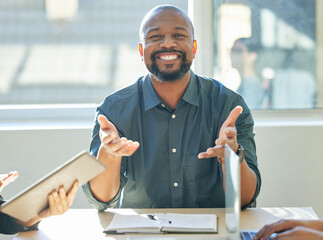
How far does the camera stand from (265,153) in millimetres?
2852

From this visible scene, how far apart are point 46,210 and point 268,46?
185 centimetres

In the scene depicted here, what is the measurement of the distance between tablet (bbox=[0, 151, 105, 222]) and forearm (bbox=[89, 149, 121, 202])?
342 millimetres

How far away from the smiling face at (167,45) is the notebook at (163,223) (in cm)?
65

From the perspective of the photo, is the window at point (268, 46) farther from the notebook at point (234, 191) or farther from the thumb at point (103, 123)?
the notebook at point (234, 191)

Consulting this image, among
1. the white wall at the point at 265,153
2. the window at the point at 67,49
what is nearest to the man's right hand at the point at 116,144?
the white wall at the point at 265,153

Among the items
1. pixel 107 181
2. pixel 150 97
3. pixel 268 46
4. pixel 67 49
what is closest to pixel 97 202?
pixel 107 181

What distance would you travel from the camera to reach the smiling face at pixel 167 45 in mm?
2133

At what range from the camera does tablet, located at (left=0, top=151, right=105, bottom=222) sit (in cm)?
142

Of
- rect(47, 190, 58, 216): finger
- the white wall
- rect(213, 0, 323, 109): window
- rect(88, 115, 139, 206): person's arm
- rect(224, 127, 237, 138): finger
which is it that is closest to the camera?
rect(47, 190, 58, 216): finger

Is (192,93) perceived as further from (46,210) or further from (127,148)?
(46,210)

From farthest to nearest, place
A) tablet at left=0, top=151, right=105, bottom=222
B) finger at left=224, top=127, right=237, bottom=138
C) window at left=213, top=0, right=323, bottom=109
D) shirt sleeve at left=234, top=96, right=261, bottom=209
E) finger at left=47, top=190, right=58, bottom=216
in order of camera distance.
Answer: window at left=213, top=0, right=323, bottom=109
shirt sleeve at left=234, top=96, right=261, bottom=209
finger at left=224, top=127, right=237, bottom=138
finger at left=47, top=190, right=58, bottom=216
tablet at left=0, top=151, right=105, bottom=222

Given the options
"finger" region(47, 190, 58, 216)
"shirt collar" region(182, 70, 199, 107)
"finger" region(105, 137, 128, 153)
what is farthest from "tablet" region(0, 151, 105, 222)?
"shirt collar" region(182, 70, 199, 107)

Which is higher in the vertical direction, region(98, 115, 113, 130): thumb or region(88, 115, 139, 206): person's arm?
region(98, 115, 113, 130): thumb

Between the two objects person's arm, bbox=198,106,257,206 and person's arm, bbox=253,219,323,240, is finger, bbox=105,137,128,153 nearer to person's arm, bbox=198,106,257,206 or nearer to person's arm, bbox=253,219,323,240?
person's arm, bbox=198,106,257,206
